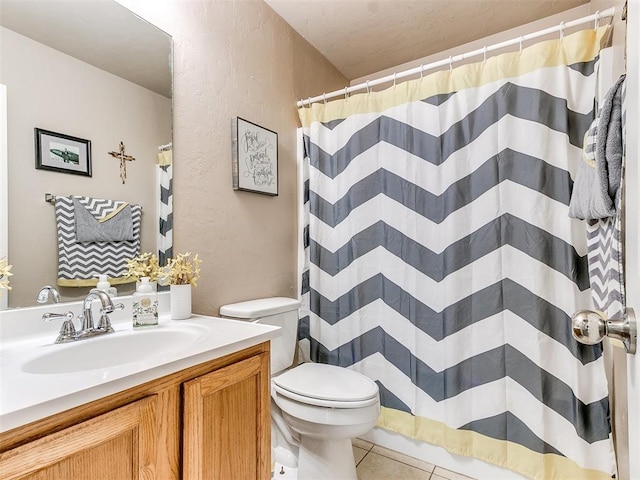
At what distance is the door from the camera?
0.46 meters

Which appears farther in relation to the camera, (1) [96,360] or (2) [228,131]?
(2) [228,131]

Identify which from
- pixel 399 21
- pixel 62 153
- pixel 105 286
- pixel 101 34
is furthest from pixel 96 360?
pixel 399 21

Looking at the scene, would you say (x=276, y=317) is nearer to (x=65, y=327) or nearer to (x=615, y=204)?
(x=65, y=327)

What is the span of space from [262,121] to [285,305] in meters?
0.98

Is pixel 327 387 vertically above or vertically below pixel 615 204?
below

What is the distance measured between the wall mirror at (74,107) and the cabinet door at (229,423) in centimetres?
58

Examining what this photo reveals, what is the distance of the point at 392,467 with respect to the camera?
1.65 m

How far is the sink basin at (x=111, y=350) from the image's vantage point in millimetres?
861

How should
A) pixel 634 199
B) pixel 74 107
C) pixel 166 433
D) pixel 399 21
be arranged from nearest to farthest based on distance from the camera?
1. pixel 634 199
2. pixel 166 433
3. pixel 74 107
4. pixel 399 21

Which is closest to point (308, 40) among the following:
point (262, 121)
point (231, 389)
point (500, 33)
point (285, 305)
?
point (262, 121)

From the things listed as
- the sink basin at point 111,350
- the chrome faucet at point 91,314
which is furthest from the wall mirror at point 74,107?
the sink basin at point 111,350

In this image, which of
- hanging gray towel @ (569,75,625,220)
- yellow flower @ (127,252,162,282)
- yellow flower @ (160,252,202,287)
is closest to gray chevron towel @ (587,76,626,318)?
hanging gray towel @ (569,75,625,220)

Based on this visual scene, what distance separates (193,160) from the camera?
144 centimetres

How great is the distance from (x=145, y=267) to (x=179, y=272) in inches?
4.8
